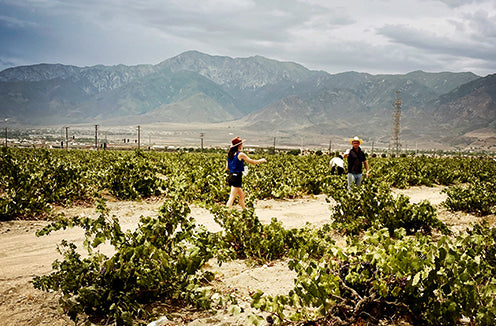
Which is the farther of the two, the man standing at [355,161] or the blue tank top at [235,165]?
the man standing at [355,161]

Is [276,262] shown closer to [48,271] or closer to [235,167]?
[48,271]

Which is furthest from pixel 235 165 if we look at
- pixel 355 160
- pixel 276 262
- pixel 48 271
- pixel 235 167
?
pixel 48 271

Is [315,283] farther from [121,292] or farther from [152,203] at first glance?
[152,203]

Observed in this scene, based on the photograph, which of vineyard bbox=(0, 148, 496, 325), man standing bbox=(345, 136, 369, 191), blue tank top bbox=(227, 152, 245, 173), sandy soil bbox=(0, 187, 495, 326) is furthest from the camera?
man standing bbox=(345, 136, 369, 191)

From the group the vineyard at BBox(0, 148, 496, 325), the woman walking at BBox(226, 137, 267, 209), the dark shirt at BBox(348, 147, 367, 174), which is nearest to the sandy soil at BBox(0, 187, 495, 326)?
the vineyard at BBox(0, 148, 496, 325)

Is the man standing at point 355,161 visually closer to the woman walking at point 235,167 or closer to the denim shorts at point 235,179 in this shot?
the woman walking at point 235,167

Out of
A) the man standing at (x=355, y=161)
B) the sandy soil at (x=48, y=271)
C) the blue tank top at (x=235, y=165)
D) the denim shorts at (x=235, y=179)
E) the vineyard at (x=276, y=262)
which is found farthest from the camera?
the man standing at (x=355, y=161)

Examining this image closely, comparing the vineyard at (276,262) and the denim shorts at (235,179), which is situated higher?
the denim shorts at (235,179)

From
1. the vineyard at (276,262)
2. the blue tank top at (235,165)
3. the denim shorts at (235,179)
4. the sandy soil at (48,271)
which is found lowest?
the sandy soil at (48,271)

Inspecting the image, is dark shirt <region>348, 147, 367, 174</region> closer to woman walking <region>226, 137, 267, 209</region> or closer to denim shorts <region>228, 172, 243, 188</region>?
woman walking <region>226, 137, 267, 209</region>

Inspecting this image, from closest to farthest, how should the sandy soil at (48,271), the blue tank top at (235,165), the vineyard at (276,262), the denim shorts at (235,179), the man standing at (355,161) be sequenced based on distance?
the vineyard at (276,262) < the sandy soil at (48,271) < the blue tank top at (235,165) < the denim shorts at (235,179) < the man standing at (355,161)

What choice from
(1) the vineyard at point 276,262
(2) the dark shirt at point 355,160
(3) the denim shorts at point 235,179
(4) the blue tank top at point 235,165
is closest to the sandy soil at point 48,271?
(1) the vineyard at point 276,262

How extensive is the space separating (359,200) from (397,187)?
40.2ft

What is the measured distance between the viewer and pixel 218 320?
4395 millimetres
